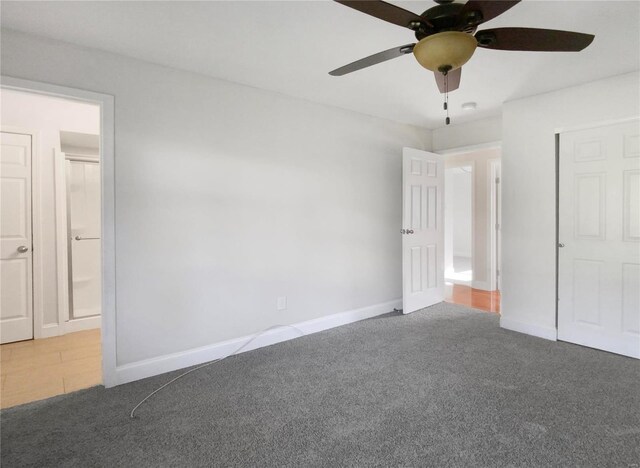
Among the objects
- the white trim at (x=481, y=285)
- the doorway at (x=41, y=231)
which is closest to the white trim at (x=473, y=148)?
the white trim at (x=481, y=285)

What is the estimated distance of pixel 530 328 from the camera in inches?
134

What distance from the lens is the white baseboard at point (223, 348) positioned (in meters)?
2.54

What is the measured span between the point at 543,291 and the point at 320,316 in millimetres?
2219

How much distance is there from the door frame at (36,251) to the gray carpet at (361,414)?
5.24 feet

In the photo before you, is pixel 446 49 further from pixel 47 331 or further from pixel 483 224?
pixel 483 224

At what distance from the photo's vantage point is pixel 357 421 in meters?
1.98

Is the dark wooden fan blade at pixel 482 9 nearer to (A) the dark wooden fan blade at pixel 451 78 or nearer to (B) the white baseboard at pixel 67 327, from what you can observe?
(A) the dark wooden fan blade at pixel 451 78

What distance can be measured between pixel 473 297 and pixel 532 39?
406cm

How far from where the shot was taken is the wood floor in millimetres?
4473

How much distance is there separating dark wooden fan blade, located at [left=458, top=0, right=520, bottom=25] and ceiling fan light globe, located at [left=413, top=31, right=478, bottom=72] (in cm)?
7

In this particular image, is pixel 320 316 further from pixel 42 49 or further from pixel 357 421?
pixel 42 49

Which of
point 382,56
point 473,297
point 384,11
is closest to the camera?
point 384,11

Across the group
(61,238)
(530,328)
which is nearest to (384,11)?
(530,328)

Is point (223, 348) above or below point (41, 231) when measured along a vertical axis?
below
